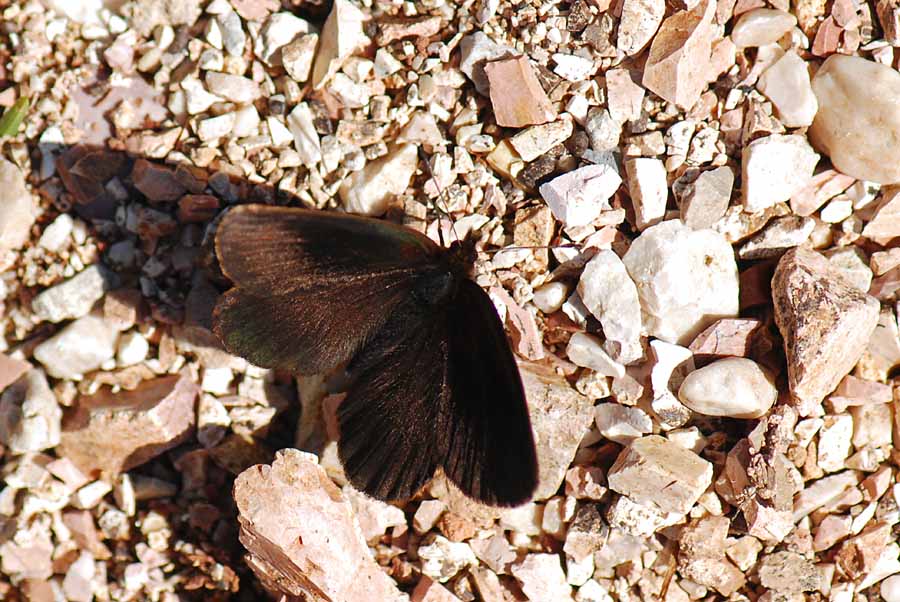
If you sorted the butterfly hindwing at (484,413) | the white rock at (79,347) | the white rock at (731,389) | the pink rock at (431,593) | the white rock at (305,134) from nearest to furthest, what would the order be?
1. the butterfly hindwing at (484,413)
2. the white rock at (731,389)
3. the pink rock at (431,593)
4. the white rock at (305,134)
5. the white rock at (79,347)

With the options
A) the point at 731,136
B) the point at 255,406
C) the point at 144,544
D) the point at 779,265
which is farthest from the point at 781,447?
the point at 144,544

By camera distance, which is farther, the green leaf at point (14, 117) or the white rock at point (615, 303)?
the green leaf at point (14, 117)

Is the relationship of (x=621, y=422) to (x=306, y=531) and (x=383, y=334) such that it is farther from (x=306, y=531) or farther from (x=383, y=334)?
(x=306, y=531)

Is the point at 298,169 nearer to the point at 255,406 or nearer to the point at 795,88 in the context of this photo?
the point at 255,406

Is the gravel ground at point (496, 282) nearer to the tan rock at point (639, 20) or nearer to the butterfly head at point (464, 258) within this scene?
the tan rock at point (639, 20)

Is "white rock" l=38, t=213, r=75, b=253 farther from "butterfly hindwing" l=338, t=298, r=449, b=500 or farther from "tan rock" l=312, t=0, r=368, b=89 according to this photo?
"butterfly hindwing" l=338, t=298, r=449, b=500

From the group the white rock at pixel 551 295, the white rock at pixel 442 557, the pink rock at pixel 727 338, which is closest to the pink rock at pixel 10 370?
the white rock at pixel 442 557

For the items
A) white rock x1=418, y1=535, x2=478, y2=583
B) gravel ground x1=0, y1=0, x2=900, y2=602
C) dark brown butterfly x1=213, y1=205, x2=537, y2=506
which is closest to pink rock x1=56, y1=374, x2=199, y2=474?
gravel ground x1=0, y1=0, x2=900, y2=602
